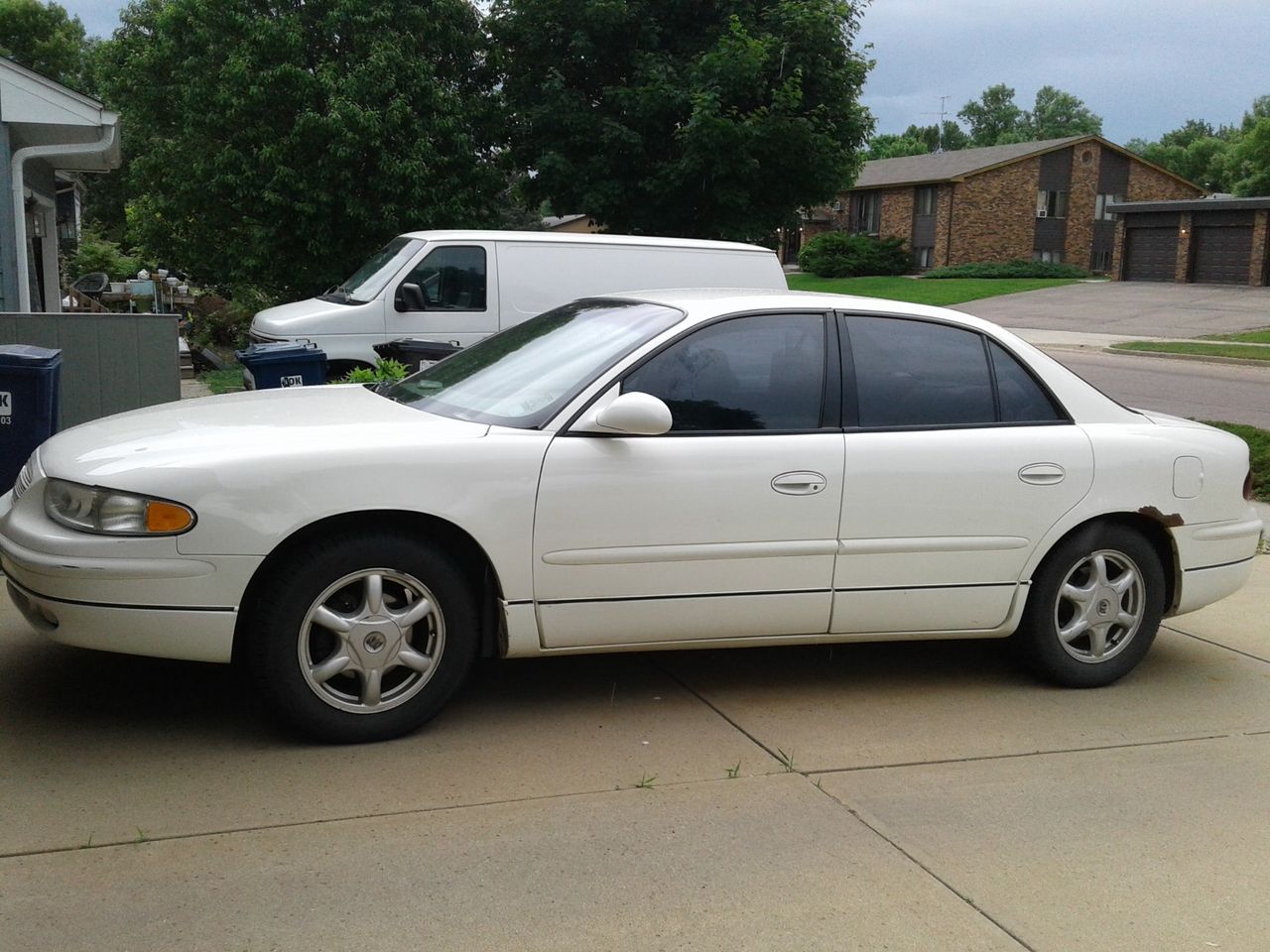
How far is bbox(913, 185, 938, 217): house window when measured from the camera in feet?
190

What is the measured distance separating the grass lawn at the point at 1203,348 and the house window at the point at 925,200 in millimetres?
29171

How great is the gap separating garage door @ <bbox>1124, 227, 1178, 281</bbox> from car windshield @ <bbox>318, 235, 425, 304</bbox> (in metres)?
44.0

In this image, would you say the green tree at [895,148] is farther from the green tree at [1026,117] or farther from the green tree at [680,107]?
the green tree at [680,107]

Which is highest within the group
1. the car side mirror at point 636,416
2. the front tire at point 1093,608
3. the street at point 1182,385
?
the car side mirror at point 636,416

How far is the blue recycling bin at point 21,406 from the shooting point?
7.02m

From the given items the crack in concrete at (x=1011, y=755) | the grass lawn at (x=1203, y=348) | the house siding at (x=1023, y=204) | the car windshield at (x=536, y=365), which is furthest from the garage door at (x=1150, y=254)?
the car windshield at (x=536, y=365)

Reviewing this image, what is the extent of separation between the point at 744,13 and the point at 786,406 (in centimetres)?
1834

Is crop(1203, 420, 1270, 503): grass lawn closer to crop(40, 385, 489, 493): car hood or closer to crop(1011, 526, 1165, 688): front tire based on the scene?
crop(1011, 526, 1165, 688): front tire

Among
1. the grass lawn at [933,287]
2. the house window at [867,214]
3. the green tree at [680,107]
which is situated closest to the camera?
the green tree at [680,107]

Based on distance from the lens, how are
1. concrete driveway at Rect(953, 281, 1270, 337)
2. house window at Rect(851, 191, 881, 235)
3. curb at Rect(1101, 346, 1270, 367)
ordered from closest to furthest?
curb at Rect(1101, 346, 1270, 367)
concrete driveway at Rect(953, 281, 1270, 337)
house window at Rect(851, 191, 881, 235)

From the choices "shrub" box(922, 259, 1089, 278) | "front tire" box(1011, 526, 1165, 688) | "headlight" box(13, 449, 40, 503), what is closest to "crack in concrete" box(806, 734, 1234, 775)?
"front tire" box(1011, 526, 1165, 688)

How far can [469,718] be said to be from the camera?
4.73 m

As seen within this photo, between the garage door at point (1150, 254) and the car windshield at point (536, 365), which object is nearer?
the car windshield at point (536, 365)

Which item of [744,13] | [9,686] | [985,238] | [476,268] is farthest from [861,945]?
[985,238]
